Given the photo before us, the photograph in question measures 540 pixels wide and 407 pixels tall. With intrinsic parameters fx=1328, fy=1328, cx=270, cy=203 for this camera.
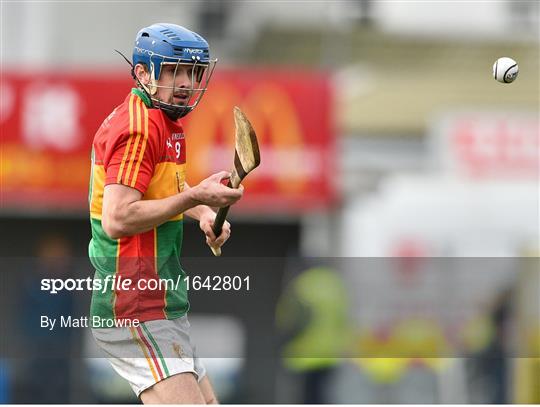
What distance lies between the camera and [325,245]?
1939cm

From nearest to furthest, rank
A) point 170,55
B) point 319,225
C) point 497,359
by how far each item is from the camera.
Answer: point 170,55 → point 497,359 → point 319,225

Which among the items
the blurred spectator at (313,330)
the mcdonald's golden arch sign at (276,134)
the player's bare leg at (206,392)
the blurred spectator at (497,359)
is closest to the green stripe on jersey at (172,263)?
the player's bare leg at (206,392)

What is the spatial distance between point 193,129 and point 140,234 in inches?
457

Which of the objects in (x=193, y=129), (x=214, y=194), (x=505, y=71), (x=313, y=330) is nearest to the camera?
(x=214, y=194)

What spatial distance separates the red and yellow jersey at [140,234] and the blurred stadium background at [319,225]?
2162 millimetres

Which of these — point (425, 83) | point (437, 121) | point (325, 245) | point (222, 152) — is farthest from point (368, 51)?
point (222, 152)

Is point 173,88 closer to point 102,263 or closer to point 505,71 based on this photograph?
point 102,263

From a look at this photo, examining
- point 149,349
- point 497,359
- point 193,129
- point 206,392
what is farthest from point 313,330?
point 149,349

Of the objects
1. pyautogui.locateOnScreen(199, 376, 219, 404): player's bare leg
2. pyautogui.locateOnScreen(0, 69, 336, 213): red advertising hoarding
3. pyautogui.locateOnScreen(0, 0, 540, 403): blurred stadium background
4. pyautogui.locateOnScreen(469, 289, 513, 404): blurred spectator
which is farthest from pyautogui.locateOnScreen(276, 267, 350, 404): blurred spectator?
pyautogui.locateOnScreen(199, 376, 219, 404): player's bare leg

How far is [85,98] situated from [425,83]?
33.4 ft

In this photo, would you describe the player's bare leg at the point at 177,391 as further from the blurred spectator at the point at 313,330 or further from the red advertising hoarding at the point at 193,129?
the red advertising hoarding at the point at 193,129

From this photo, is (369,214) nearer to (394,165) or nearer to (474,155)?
(474,155)

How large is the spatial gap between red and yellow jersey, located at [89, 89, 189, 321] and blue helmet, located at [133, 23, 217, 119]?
0.18ft

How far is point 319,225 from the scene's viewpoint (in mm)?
19438
